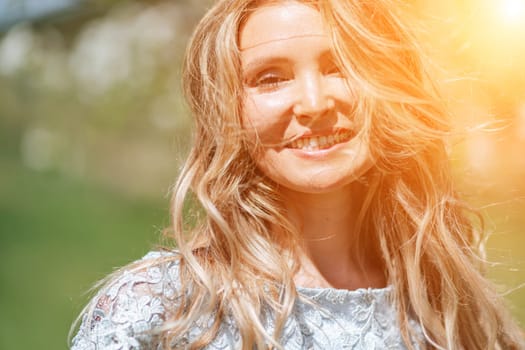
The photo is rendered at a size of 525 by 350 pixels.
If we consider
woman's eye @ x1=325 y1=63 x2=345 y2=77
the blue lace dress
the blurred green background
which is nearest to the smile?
woman's eye @ x1=325 y1=63 x2=345 y2=77

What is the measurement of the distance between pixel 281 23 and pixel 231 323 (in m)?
0.76

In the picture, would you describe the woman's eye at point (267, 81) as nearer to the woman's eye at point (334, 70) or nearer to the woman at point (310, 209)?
the woman at point (310, 209)

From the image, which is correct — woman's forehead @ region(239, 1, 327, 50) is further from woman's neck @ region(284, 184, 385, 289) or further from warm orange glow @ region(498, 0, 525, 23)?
warm orange glow @ region(498, 0, 525, 23)

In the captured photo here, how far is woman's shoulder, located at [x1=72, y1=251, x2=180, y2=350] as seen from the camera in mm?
2051

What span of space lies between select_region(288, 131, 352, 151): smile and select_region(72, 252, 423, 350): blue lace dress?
0.37m

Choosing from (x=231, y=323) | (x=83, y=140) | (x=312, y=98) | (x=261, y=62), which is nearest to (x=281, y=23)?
(x=261, y=62)

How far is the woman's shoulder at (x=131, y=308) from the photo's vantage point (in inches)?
80.7

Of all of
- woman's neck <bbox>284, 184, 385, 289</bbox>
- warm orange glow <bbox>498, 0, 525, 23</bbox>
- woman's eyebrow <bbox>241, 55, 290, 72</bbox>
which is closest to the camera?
woman's eyebrow <bbox>241, 55, 290, 72</bbox>

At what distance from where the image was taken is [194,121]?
2.41 meters

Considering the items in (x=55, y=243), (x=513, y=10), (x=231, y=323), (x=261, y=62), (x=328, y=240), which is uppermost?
(x=513, y=10)

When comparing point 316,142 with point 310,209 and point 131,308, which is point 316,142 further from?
point 131,308

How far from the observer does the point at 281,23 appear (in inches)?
85.7

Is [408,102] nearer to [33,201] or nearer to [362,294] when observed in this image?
[362,294]

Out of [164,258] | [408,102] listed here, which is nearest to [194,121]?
[164,258]
